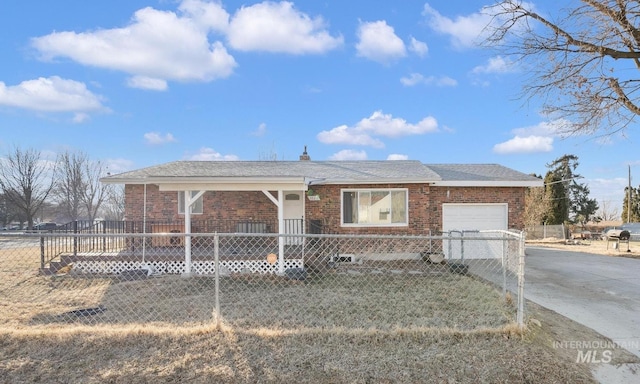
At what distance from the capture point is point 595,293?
7305mm

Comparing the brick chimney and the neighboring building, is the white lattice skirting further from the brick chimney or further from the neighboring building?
the brick chimney

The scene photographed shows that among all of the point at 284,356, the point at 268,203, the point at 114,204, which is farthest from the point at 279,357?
the point at 114,204

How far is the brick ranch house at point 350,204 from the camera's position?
11.9 meters

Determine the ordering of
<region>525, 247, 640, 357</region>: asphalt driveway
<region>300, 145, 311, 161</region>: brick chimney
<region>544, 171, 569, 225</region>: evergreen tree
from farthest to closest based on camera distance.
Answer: <region>544, 171, 569, 225</region>: evergreen tree
<region>300, 145, 311, 161</region>: brick chimney
<region>525, 247, 640, 357</region>: asphalt driveway

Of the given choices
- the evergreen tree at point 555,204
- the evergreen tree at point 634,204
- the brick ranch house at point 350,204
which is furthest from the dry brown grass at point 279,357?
the evergreen tree at point 634,204

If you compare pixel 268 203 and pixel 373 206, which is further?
pixel 268 203

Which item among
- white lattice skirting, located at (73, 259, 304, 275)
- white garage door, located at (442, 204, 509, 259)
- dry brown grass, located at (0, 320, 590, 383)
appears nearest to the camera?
dry brown grass, located at (0, 320, 590, 383)

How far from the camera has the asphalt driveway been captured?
5.06 m

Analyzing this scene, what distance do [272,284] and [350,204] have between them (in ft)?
15.1

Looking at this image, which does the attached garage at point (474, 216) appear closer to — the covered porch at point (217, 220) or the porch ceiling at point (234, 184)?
the covered porch at point (217, 220)

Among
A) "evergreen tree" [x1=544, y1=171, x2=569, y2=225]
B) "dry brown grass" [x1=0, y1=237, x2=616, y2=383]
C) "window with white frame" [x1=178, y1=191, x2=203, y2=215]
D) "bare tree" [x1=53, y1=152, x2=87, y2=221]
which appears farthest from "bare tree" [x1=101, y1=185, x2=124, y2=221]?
"evergreen tree" [x1=544, y1=171, x2=569, y2=225]

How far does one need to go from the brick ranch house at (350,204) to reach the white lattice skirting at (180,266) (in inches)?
67.2

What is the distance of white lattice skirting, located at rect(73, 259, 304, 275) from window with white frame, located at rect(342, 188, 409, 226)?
121 inches

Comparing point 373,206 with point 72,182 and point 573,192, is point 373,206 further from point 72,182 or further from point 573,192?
point 573,192
